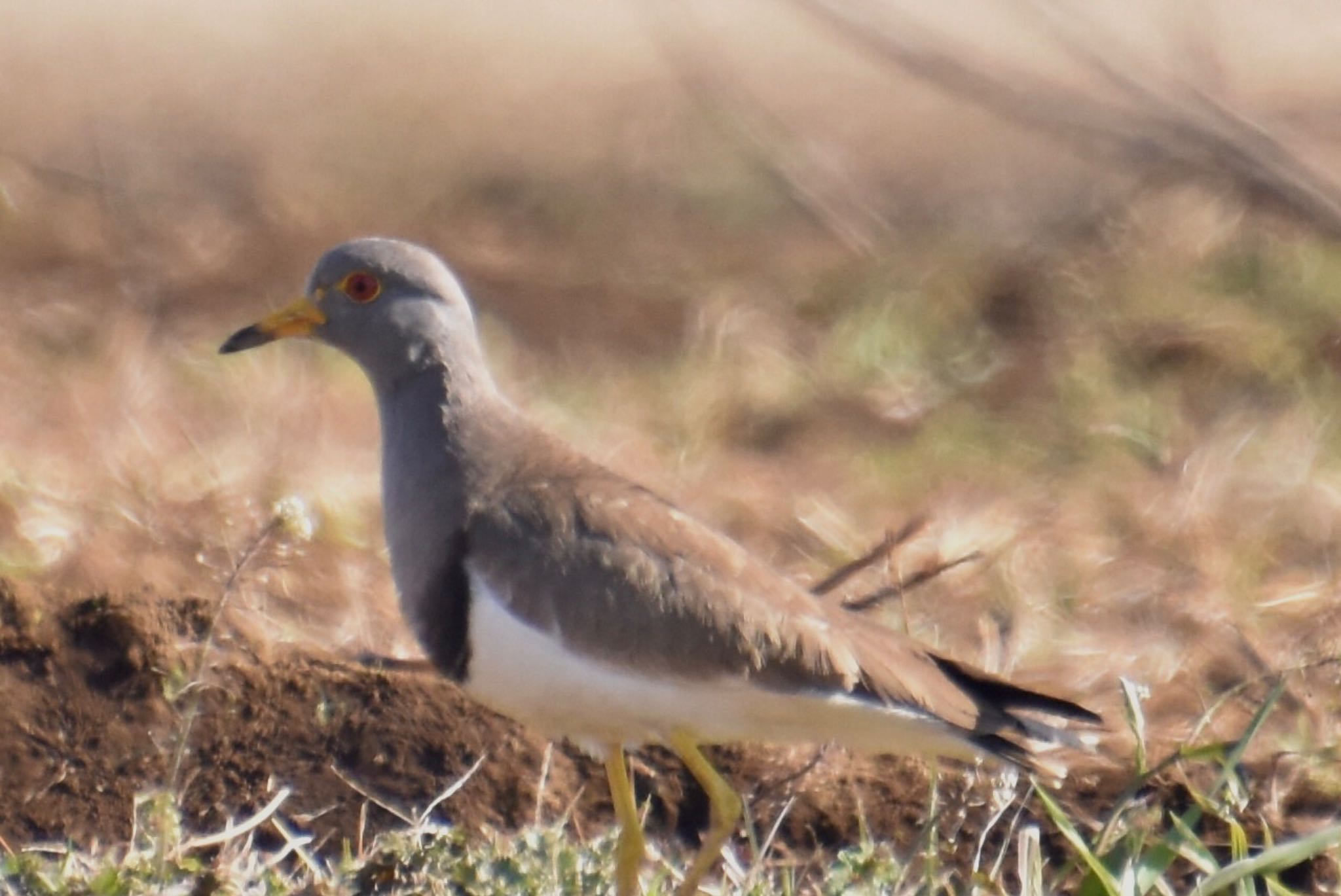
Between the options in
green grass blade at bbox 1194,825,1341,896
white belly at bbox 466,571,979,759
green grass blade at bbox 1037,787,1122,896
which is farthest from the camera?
white belly at bbox 466,571,979,759

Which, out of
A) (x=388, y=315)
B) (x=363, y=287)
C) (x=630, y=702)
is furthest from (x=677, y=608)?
(x=363, y=287)

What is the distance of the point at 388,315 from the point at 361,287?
0.11 meters

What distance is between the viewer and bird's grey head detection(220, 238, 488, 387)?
4648 millimetres

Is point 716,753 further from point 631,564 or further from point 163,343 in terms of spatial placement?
point 163,343

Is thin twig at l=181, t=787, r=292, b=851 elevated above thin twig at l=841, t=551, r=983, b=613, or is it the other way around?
thin twig at l=181, t=787, r=292, b=851

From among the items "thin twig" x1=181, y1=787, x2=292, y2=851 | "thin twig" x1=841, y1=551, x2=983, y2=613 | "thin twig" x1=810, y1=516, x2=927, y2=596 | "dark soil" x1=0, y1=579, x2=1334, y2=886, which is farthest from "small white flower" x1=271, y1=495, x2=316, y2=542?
"thin twig" x1=841, y1=551, x2=983, y2=613

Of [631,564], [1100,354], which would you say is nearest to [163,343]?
[1100,354]

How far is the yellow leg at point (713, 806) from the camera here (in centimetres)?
411

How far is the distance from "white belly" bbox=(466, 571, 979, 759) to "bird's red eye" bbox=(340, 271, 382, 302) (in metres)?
0.92

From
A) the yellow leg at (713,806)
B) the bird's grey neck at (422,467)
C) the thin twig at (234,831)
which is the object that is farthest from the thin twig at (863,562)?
the thin twig at (234,831)

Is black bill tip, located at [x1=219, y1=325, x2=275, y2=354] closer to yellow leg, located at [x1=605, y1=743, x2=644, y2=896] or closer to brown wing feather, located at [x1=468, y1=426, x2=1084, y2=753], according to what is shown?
brown wing feather, located at [x1=468, y1=426, x2=1084, y2=753]

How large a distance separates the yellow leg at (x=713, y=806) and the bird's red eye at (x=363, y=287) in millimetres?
1327

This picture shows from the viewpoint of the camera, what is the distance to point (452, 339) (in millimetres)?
4668

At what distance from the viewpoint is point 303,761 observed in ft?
15.5
